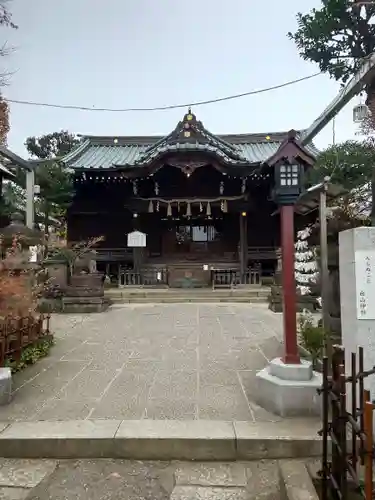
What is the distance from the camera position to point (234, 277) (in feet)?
50.9

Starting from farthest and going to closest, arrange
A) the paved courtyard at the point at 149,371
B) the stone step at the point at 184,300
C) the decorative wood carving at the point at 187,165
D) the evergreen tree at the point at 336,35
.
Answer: the decorative wood carving at the point at 187,165, the stone step at the point at 184,300, the evergreen tree at the point at 336,35, the paved courtyard at the point at 149,371

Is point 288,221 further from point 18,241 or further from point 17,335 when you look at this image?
point 18,241

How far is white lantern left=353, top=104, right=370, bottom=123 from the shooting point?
16.8 ft

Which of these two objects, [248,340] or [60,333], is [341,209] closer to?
[248,340]

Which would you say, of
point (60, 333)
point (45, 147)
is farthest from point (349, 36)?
point (45, 147)

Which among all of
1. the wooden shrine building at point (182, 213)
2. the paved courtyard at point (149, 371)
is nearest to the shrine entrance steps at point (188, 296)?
the wooden shrine building at point (182, 213)

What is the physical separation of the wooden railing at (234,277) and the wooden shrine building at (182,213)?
0.04 meters

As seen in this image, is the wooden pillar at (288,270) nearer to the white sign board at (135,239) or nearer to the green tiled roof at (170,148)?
the green tiled roof at (170,148)

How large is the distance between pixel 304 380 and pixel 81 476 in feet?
7.24

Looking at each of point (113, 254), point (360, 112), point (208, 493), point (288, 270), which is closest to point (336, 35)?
point (360, 112)

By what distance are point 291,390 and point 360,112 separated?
12.8 ft

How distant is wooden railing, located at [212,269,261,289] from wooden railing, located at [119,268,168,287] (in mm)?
2158

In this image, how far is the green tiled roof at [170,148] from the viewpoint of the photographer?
1517cm

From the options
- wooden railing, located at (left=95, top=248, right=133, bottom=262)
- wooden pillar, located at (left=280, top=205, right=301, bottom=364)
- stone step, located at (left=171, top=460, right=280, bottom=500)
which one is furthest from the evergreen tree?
wooden railing, located at (left=95, top=248, right=133, bottom=262)
